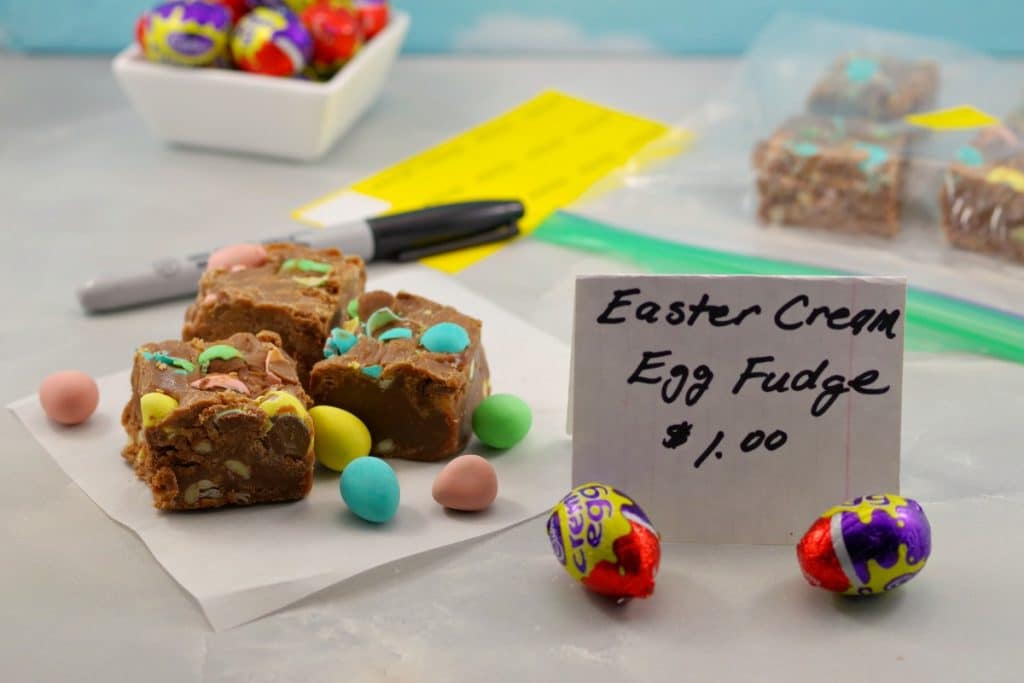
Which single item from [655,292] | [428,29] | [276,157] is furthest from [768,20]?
[655,292]

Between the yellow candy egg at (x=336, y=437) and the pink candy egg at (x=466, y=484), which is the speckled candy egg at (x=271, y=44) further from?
the pink candy egg at (x=466, y=484)

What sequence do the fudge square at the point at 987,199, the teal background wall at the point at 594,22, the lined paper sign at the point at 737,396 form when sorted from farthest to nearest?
the teal background wall at the point at 594,22, the fudge square at the point at 987,199, the lined paper sign at the point at 737,396

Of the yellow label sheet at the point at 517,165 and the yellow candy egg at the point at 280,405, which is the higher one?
the yellow candy egg at the point at 280,405

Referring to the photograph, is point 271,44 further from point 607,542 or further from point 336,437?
point 607,542

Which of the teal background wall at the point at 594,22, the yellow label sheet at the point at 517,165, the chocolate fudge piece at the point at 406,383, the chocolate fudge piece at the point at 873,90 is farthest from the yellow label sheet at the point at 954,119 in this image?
the chocolate fudge piece at the point at 406,383

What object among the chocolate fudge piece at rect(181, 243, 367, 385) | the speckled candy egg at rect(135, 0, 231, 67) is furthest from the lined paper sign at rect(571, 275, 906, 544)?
the speckled candy egg at rect(135, 0, 231, 67)

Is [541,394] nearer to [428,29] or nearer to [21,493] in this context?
[21,493]

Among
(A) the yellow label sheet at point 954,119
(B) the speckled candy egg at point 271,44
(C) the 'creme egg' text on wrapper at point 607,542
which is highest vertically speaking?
(B) the speckled candy egg at point 271,44
